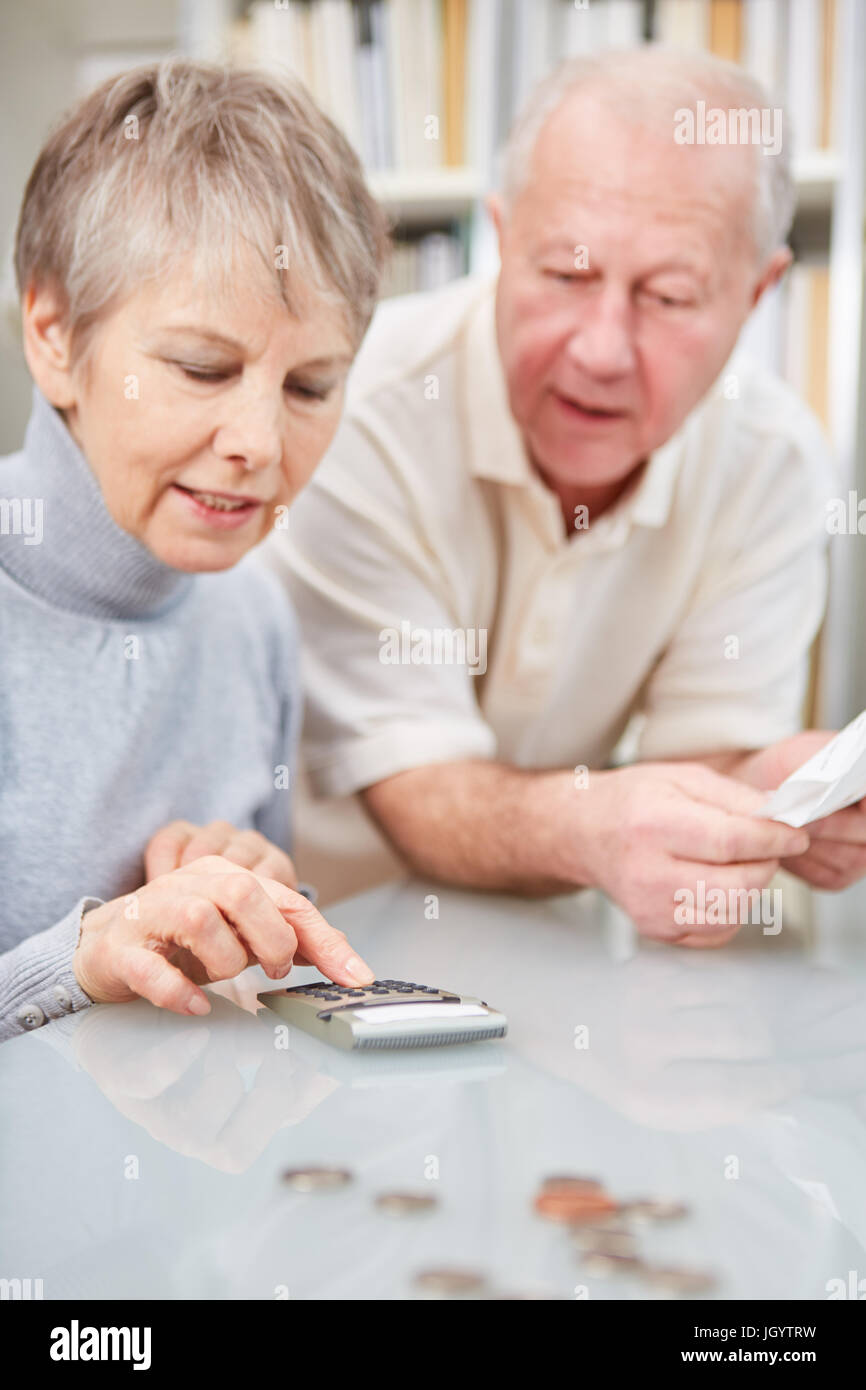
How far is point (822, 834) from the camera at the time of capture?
0.99m

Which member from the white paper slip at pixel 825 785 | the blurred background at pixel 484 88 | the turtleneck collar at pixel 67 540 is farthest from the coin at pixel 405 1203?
the blurred background at pixel 484 88

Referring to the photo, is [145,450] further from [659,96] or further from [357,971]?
[659,96]

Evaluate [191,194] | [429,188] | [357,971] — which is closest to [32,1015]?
[357,971]

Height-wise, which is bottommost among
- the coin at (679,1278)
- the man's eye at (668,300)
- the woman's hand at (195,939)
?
the coin at (679,1278)

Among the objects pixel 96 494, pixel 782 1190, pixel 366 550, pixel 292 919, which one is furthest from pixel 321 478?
pixel 782 1190

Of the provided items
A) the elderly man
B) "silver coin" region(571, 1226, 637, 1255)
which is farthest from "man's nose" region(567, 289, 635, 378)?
"silver coin" region(571, 1226, 637, 1255)

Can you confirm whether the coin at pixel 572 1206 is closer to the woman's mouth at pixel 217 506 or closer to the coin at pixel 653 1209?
the coin at pixel 653 1209

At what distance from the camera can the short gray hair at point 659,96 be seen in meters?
1.22

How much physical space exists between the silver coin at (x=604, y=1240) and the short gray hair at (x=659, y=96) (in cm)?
103

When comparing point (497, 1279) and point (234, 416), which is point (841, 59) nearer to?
point (234, 416)

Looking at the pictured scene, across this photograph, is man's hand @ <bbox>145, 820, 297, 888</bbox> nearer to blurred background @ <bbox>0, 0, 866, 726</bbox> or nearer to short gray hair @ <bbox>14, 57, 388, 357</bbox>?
short gray hair @ <bbox>14, 57, 388, 357</bbox>

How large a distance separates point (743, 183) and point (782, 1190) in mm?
987

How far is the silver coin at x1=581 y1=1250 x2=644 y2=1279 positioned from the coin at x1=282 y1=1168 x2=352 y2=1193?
107 millimetres

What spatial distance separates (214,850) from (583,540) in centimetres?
65
